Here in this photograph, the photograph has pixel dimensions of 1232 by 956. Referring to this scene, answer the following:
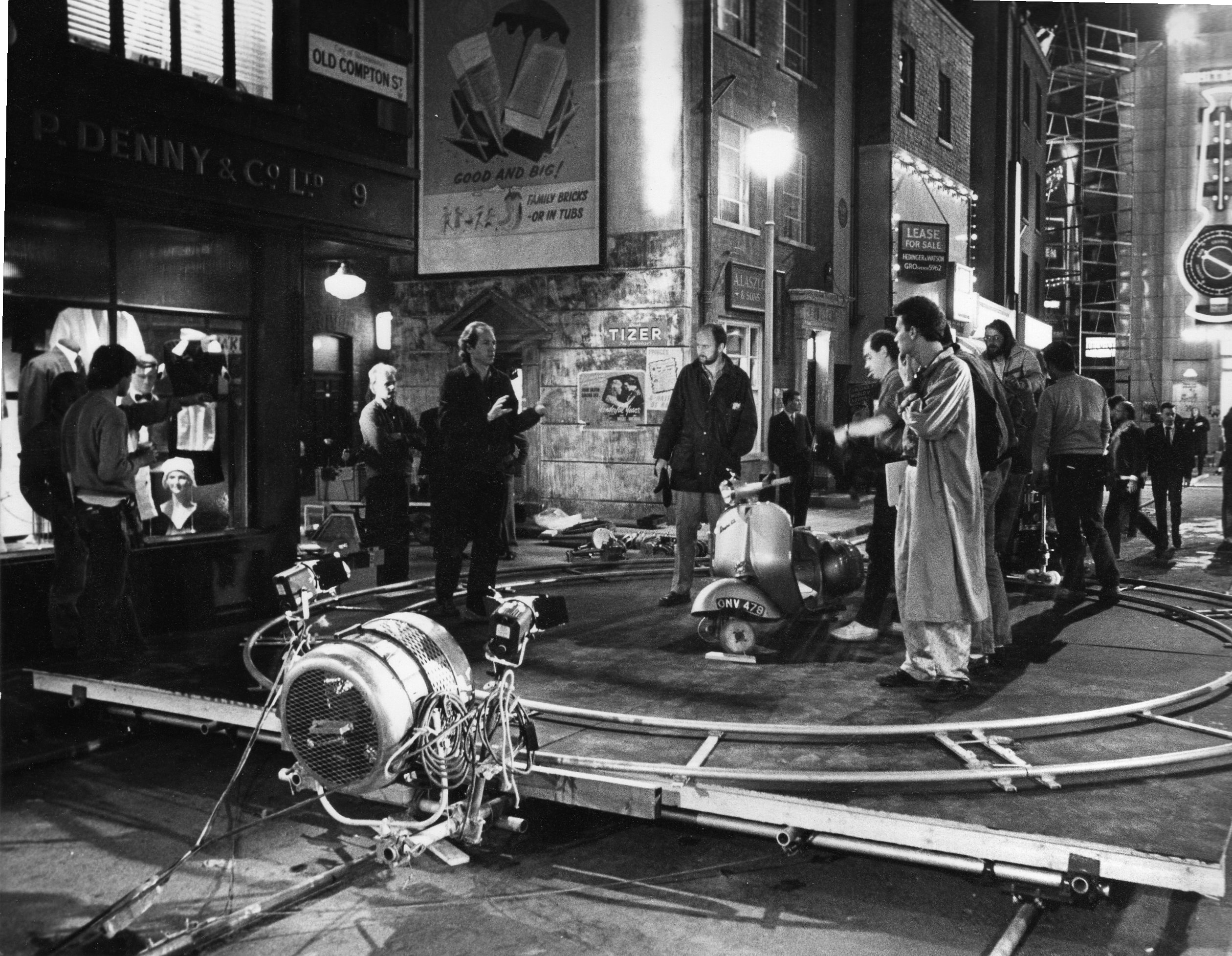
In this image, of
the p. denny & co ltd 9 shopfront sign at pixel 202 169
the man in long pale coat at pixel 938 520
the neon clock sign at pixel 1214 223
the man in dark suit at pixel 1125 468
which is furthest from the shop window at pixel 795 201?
the man in long pale coat at pixel 938 520

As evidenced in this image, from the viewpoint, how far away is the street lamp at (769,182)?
10914 millimetres

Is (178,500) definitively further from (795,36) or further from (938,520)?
(795,36)

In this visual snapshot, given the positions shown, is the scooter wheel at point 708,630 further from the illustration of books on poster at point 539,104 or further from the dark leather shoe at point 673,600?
the illustration of books on poster at point 539,104

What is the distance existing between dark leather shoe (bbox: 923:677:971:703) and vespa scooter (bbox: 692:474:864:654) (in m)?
0.87

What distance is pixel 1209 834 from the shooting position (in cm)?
323

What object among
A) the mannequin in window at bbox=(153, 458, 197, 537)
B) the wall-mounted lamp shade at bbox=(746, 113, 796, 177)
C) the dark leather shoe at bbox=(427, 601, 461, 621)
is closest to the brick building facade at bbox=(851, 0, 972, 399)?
the wall-mounted lamp shade at bbox=(746, 113, 796, 177)

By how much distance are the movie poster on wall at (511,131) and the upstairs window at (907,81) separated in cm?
866

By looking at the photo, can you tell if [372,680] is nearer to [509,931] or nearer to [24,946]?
[509,931]

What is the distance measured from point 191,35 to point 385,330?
926 cm

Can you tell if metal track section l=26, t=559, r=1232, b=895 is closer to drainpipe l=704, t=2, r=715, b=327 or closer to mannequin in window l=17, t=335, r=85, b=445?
mannequin in window l=17, t=335, r=85, b=445

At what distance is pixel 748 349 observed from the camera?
16.1 meters

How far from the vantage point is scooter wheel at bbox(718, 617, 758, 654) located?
18.8 feet

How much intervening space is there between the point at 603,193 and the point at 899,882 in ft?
36.9

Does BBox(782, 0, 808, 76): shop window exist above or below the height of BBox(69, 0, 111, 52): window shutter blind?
above
